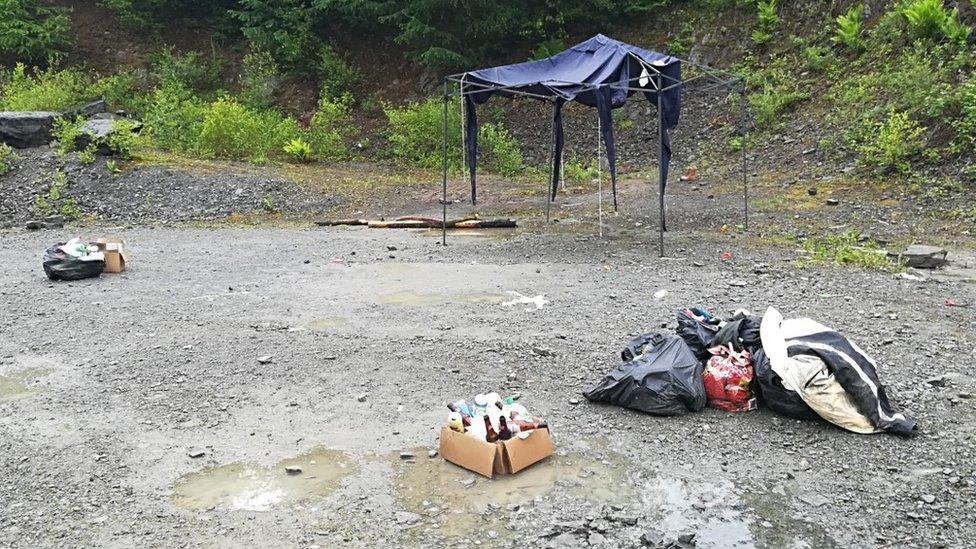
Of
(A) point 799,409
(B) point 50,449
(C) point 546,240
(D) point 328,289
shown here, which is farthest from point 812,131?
(B) point 50,449

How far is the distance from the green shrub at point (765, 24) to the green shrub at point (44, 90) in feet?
50.5

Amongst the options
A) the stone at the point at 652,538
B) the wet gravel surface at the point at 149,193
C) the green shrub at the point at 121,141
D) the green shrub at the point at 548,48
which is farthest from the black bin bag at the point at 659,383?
the green shrub at the point at 548,48

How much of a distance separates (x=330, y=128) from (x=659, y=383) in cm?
1488

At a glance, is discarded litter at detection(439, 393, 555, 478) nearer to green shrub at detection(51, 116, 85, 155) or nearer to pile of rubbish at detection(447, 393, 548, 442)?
pile of rubbish at detection(447, 393, 548, 442)

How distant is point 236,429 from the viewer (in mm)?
4059

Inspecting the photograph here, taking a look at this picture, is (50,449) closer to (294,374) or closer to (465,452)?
(294,374)

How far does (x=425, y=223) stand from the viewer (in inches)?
422

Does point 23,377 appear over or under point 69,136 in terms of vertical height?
under

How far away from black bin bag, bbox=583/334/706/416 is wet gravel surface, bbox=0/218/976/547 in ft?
0.30

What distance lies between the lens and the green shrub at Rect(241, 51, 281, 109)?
19469mm

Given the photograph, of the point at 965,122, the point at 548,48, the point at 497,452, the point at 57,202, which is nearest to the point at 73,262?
the point at 57,202

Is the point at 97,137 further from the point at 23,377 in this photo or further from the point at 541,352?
the point at 541,352

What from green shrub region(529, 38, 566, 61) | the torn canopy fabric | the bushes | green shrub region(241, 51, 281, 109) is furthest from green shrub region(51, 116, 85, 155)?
green shrub region(529, 38, 566, 61)

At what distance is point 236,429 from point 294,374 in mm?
804
